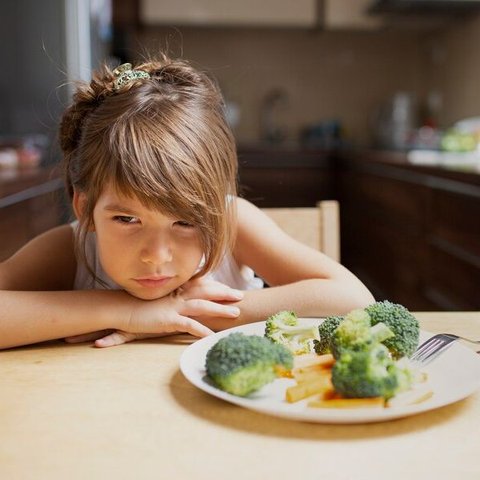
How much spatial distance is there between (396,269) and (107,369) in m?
2.75

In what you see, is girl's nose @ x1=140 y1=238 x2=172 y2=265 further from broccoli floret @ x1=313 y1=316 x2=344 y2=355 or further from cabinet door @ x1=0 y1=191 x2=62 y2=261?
cabinet door @ x1=0 y1=191 x2=62 y2=261

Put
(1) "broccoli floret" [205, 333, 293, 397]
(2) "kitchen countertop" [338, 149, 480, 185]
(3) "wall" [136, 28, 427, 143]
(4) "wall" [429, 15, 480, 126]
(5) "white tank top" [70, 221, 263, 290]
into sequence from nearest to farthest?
1. (1) "broccoli floret" [205, 333, 293, 397]
2. (5) "white tank top" [70, 221, 263, 290]
3. (2) "kitchen countertop" [338, 149, 480, 185]
4. (4) "wall" [429, 15, 480, 126]
5. (3) "wall" [136, 28, 427, 143]

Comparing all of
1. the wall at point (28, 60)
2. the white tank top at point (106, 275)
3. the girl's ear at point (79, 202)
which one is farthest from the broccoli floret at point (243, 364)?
the wall at point (28, 60)

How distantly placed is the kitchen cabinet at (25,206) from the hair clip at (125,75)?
0.71 m

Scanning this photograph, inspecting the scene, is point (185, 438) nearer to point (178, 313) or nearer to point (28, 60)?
point (178, 313)

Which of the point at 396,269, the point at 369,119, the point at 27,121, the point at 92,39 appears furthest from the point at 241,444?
the point at 369,119

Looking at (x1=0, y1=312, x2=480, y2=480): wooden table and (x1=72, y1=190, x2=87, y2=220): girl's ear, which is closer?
(x1=0, y1=312, x2=480, y2=480): wooden table

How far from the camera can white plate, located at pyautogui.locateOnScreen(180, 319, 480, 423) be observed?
56 centimetres

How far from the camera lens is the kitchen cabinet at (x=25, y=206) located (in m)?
1.98

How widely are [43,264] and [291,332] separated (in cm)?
52

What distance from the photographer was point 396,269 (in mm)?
3340

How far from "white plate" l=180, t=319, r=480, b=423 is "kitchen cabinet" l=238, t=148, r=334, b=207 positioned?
13.1ft

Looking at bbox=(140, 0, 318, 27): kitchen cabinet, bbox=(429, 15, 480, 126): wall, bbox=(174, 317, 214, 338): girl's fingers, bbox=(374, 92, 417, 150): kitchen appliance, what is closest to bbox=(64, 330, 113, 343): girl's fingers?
bbox=(174, 317, 214, 338): girl's fingers

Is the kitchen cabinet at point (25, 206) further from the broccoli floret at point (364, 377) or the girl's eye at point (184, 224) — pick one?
the broccoli floret at point (364, 377)
